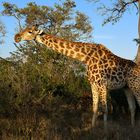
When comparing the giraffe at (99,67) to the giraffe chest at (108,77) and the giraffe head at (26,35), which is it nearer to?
the giraffe chest at (108,77)

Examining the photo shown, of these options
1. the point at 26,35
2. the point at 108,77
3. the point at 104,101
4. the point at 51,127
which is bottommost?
the point at 51,127

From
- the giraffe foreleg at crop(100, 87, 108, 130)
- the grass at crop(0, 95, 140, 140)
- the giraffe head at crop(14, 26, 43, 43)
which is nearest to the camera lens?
the grass at crop(0, 95, 140, 140)

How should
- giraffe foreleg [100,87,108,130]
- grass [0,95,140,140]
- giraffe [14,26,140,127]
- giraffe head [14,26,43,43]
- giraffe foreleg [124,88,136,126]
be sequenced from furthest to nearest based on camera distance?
giraffe foreleg [124,88,136,126]
giraffe [14,26,140,127]
giraffe foreleg [100,87,108,130]
giraffe head [14,26,43,43]
grass [0,95,140,140]

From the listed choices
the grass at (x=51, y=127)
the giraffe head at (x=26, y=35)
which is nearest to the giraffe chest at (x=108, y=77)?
the grass at (x=51, y=127)

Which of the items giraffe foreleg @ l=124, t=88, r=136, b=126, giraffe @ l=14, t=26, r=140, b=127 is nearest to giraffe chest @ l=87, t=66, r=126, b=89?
giraffe @ l=14, t=26, r=140, b=127

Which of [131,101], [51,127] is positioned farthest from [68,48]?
[51,127]

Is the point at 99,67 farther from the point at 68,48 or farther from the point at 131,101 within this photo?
the point at 131,101

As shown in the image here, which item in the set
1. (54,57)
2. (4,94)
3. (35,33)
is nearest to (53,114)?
(4,94)

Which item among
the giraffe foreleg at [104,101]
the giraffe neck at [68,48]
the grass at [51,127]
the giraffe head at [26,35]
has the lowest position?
the grass at [51,127]

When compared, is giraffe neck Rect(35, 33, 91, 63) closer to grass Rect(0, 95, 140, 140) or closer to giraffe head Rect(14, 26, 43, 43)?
giraffe head Rect(14, 26, 43, 43)

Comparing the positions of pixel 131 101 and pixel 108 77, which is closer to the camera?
pixel 108 77

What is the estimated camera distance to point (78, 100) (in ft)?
41.2

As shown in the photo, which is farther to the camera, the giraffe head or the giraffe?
the giraffe

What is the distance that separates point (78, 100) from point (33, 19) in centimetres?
1975
